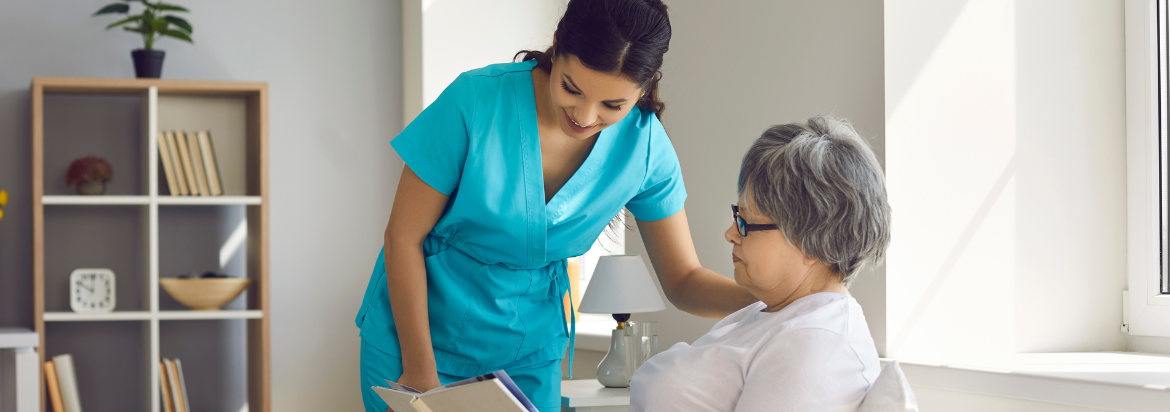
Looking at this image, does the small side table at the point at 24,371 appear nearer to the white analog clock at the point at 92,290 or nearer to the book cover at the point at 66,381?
the book cover at the point at 66,381

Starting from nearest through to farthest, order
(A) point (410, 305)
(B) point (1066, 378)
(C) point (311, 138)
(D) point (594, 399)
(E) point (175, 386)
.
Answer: (A) point (410, 305), (B) point (1066, 378), (D) point (594, 399), (E) point (175, 386), (C) point (311, 138)

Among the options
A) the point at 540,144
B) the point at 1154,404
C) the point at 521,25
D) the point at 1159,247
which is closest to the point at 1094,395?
the point at 1154,404

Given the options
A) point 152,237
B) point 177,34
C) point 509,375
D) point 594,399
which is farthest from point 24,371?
point 509,375

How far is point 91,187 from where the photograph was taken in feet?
9.12

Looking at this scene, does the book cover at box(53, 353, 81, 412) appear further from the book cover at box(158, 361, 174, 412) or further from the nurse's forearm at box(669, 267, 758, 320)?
the nurse's forearm at box(669, 267, 758, 320)

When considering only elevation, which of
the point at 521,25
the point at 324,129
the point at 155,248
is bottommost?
the point at 155,248

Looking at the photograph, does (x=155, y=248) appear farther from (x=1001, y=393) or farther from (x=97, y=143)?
(x=1001, y=393)

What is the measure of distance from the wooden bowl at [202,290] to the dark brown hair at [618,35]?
2.05m

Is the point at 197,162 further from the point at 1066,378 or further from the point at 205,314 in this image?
the point at 1066,378

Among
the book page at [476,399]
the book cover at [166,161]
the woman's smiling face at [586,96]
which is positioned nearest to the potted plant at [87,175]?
the book cover at [166,161]

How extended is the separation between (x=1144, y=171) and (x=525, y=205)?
154 cm

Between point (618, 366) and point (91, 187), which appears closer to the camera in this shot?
point (618, 366)

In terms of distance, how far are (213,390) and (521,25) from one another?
182 cm

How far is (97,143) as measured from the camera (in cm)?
296
